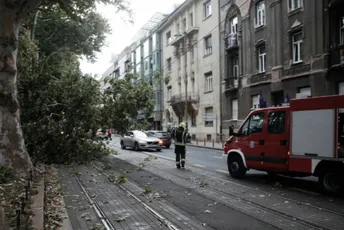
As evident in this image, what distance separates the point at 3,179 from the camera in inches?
323

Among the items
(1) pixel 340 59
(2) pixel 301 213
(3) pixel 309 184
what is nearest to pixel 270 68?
(1) pixel 340 59

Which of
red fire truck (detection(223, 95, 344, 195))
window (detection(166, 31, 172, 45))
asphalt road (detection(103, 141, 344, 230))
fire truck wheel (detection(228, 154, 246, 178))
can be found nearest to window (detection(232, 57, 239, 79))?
window (detection(166, 31, 172, 45))

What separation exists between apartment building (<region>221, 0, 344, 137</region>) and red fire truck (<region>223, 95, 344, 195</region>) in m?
12.2

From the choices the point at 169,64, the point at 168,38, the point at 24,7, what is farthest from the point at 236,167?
the point at 168,38

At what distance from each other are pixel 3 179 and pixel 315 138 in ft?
24.1

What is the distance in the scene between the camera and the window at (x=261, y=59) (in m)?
27.5

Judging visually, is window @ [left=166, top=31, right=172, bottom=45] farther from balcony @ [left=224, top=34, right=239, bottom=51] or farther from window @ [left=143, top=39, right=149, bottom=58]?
balcony @ [left=224, top=34, right=239, bottom=51]

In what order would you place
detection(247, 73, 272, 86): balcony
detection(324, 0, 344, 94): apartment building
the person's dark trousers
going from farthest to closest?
detection(247, 73, 272, 86): balcony < detection(324, 0, 344, 94): apartment building < the person's dark trousers

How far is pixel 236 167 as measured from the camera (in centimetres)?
1104

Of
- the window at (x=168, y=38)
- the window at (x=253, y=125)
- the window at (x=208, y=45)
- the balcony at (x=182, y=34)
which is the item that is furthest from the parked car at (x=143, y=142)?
the window at (x=168, y=38)

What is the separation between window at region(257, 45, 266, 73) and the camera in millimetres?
27500

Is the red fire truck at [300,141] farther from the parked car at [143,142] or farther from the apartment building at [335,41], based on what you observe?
the parked car at [143,142]

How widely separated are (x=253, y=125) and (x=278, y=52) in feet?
53.0

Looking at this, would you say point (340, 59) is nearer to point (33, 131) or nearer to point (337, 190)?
point (337, 190)
